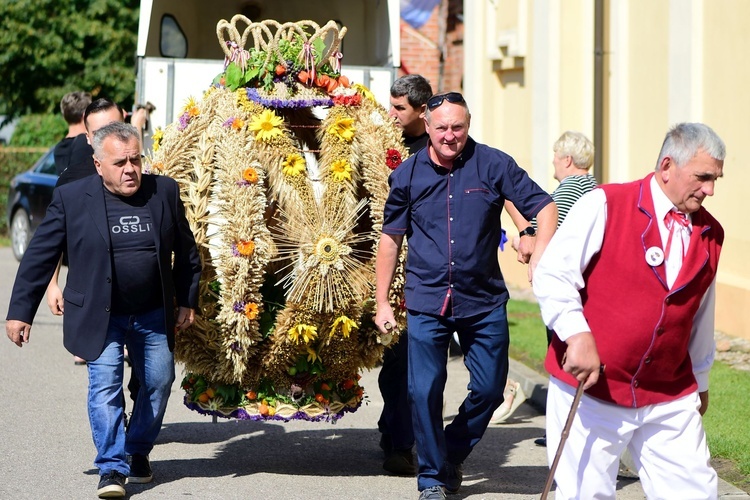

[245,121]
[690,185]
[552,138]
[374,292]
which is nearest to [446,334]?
[374,292]

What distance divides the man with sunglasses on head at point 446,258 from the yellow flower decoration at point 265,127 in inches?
26.3

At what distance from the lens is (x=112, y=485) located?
6281 millimetres

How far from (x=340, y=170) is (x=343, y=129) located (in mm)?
230

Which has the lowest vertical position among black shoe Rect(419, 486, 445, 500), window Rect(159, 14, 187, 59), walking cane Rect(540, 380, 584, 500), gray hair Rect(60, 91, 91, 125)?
black shoe Rect(419, 486, 445, 500)

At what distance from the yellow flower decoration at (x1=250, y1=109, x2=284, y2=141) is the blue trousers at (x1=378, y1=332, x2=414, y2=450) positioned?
138cm

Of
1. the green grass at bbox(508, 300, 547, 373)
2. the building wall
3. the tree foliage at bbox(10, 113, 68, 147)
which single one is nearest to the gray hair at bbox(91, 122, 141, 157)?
the green grass at bbox(508, 300, 547, 373)

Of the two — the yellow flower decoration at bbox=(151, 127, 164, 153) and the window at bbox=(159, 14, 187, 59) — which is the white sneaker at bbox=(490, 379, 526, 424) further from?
the window at bbox=(159, 14, 187, 59)

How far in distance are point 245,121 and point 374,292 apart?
3.59ft

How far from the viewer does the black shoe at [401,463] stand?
7018mm

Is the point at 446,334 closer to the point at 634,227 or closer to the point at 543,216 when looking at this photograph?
the point at 543,216

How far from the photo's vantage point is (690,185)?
446 cm

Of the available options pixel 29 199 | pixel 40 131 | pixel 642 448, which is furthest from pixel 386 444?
pixel 40 131

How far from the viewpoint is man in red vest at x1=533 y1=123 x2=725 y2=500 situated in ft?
14.7

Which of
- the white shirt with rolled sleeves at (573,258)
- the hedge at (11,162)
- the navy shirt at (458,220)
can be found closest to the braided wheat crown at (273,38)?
the navy shirt at (458,220)
